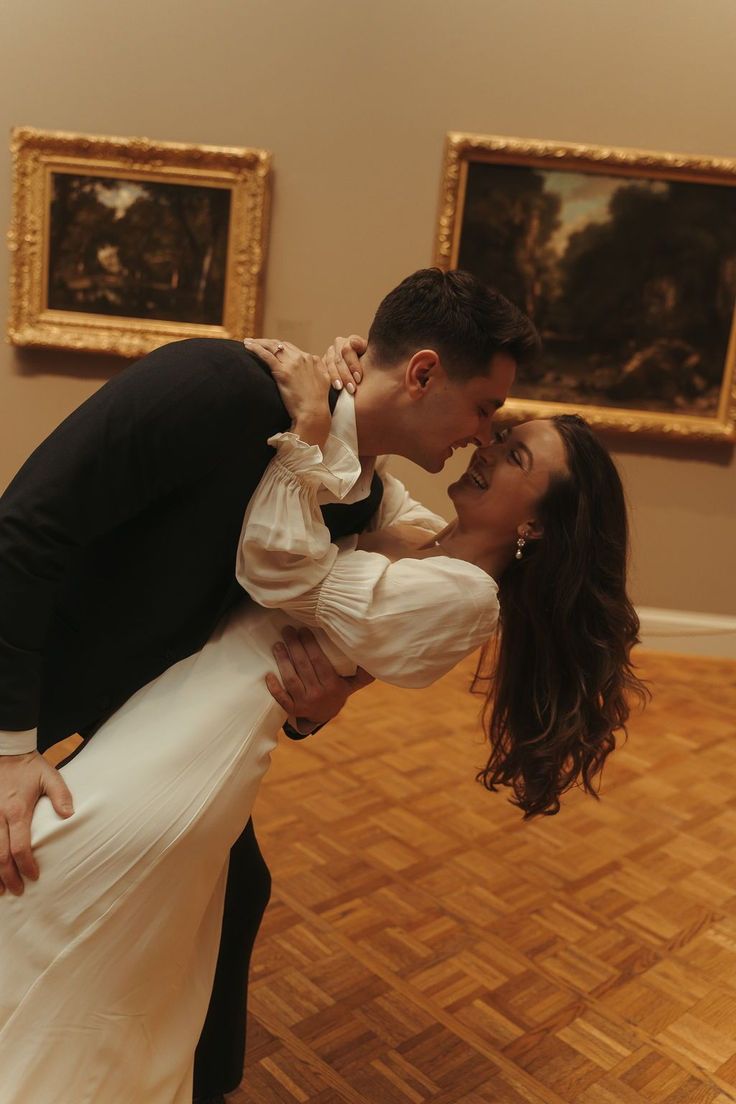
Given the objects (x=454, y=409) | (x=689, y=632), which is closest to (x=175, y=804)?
(x=454, y=409)

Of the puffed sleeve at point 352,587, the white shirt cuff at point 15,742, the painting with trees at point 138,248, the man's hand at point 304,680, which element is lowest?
the white shirt cuff at point 15,742

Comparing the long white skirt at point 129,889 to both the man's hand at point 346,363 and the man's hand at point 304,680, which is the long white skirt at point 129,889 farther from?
the man's hand at point 346,363

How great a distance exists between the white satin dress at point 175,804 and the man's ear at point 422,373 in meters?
0.22

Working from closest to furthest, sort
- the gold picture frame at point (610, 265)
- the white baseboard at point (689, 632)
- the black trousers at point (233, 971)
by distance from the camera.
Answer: the black trousers at point (233, 971) → the gold picture frame at point (610, 265) → the white baseboard at point (689, 632)

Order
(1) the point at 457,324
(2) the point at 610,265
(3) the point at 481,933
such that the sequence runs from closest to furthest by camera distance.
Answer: (1) the point at 457,324
(3) the point at 481,933
(2) the point at 610,265

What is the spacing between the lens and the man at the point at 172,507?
1.54m

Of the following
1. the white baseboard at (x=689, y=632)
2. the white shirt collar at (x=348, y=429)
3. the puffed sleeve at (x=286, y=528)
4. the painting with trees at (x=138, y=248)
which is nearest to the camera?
the puffed sleeve at (x=286, y=528)

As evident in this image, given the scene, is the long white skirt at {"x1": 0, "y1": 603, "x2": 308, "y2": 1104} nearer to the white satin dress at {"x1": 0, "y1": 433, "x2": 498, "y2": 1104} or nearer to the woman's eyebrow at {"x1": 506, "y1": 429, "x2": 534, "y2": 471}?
the white satin dress at {"x1": 0, "y1": 433, "x2": 498, "y2": 1104}

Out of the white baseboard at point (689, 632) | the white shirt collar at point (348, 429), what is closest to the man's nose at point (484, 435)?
the white shirt collar at point (348, 429)

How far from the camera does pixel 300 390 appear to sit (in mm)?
1670

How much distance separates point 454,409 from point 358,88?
4.25 meters

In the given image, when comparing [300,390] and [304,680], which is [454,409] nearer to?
[300,390]

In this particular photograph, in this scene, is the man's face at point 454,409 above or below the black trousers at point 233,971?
above

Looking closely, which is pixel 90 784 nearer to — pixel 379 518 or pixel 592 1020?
pixel 379 518
